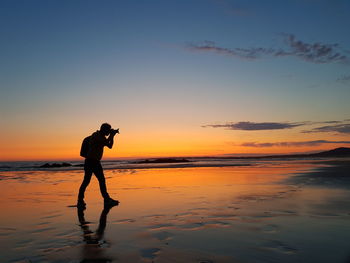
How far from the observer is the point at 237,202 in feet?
26.6

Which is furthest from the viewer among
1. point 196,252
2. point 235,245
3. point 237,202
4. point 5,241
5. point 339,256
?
point 237,202

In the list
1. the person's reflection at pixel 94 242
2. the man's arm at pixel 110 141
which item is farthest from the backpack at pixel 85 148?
the person's reflection at pixel 94 242

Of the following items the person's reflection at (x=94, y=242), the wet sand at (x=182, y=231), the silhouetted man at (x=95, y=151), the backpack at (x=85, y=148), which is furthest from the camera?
A: the backpack at (x=85, y=148)

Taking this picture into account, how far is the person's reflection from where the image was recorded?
148 inches

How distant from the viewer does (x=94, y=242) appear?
14.8ft

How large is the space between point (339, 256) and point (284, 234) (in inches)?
42.7

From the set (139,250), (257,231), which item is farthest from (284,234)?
(139,250)

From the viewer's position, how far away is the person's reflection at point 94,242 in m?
3.76

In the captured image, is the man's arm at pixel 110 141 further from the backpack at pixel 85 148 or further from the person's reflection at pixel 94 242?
the person's reflection at pixel 94 242

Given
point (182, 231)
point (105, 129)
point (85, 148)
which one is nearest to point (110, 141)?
point (105, 129)

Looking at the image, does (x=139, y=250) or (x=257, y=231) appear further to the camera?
(x=257, y=231)

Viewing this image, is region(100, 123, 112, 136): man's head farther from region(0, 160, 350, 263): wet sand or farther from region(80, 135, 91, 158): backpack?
region(0, 160, 350, 263): wet sand

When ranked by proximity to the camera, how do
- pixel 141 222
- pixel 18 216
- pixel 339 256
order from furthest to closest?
pixel 18 216 → pixel 141 222 → pixel 339 256

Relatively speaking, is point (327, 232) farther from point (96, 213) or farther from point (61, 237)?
point (96, 213)
